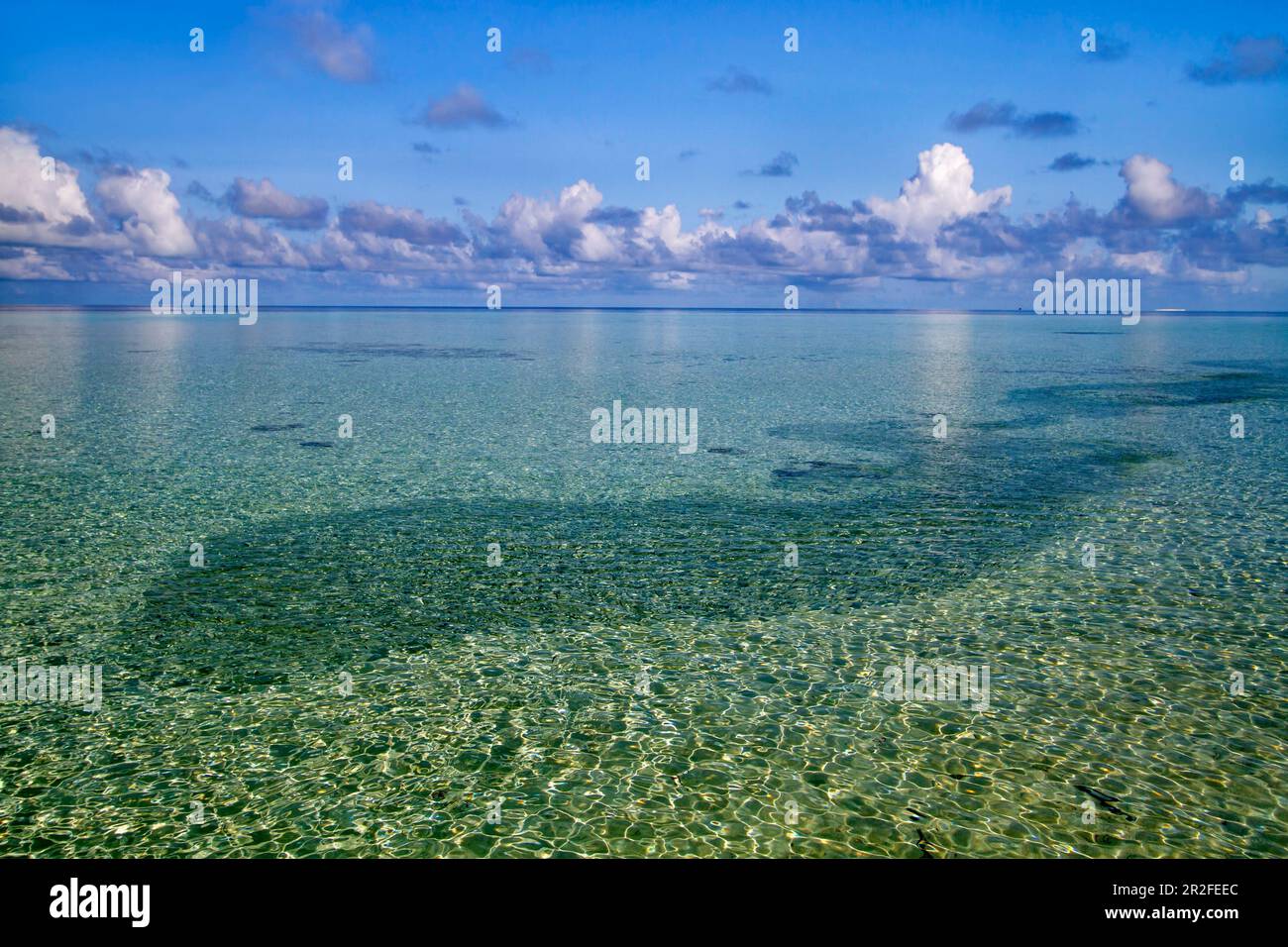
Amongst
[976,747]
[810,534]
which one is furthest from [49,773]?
[810,534]

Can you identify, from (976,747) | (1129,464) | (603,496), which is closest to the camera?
(976,747)

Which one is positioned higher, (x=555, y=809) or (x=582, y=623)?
(x=582, y=623)

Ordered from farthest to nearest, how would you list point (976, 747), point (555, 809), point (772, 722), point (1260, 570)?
point (1260, 570) → point (772, 722) → point (976, 747) → point (555, 809)

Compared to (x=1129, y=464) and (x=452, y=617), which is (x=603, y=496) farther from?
(x=1129, y=464)

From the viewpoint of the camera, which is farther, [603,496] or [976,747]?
[603,496]

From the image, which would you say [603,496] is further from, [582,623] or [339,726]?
[339,726]
